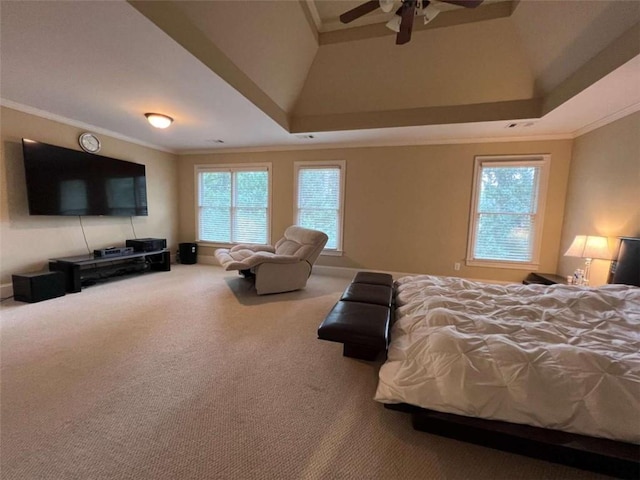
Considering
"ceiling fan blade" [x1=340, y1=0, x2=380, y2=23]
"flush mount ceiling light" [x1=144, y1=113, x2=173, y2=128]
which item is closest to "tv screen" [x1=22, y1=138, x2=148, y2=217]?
"flush mount ceiling light" [x1=144, y1=113, x2=173, y2=128]

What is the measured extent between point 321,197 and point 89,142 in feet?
12.7

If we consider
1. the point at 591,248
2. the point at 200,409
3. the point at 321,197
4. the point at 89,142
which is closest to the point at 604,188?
the point at 591,248

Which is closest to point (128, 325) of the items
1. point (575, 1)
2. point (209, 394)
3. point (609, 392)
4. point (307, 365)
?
point (209, 394)

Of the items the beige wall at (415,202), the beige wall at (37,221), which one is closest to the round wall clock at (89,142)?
the beige wall at (37,221)

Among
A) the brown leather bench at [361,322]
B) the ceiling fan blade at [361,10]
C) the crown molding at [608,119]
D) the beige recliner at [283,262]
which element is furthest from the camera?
the beige recliner at [283,262]

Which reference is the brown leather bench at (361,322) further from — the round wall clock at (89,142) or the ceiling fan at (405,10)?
the round wall clock at (89,142)

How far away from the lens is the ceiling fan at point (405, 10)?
1947mm

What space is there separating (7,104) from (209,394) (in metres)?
4.42

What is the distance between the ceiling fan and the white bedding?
7.45 ft

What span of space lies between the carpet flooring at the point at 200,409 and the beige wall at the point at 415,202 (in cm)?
254

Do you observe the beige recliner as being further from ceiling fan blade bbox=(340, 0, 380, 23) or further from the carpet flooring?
ceiling fan blade bbox=(340, 0, 380, 23)

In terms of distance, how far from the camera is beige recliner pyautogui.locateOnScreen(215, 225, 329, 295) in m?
3.53

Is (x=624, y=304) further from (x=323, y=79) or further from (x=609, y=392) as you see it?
(x=323, y=79)

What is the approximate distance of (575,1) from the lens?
219 cm
